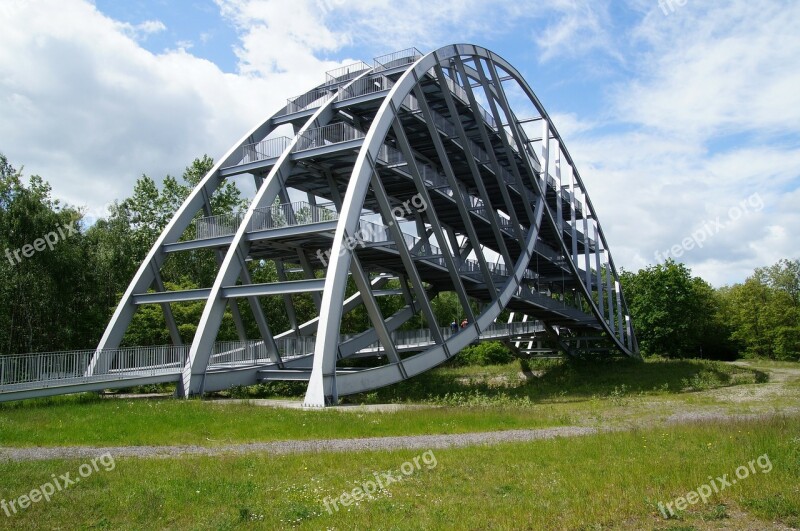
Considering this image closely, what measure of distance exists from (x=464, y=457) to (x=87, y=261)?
37.2m

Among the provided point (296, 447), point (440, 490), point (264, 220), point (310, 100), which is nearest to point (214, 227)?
point (264, 220)

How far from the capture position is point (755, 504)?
25.8 feet

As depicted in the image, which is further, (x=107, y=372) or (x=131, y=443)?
(x=107, y=372)

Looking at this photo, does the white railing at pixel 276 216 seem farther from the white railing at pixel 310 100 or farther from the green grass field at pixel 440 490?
the green grass field at pixel 440 490

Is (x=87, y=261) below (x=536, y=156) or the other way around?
below

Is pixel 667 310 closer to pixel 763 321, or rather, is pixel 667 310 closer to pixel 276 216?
pixel 763 321

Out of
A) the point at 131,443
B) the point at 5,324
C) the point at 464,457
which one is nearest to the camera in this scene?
the point at 464,457

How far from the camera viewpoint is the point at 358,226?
22.9 metres

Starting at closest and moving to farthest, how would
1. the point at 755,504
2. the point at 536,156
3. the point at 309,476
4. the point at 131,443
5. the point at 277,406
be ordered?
the point at 755,504 → the point at 309,476 → the point at 131,443 → the point at 277,406 → the point at 536,156

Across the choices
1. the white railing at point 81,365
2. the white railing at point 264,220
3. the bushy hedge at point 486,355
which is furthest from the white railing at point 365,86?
the bushy hedge at point 486,355

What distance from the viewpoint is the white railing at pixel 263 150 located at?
26.5m

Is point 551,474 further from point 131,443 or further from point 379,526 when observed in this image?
point 131,443

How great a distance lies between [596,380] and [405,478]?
33.8m

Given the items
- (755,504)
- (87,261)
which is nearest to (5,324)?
(87,261)
